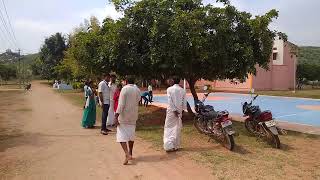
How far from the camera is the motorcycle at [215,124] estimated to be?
31.6 ft

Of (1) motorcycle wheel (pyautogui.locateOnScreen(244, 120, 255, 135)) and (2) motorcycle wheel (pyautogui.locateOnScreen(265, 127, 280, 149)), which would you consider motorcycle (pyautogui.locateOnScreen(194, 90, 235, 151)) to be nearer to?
(2) motorcycle wheel (pyautogui.locateOnScreen(265, 127, 280, 149))

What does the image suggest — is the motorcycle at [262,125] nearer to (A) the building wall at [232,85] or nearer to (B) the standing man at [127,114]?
(B) the standing man at [127,114]

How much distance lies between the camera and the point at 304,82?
5903 cm

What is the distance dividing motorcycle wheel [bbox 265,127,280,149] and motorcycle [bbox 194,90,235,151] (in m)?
1.01

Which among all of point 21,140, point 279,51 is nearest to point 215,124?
point 21,140

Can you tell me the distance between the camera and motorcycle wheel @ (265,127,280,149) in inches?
396

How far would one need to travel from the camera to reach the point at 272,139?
10.2m

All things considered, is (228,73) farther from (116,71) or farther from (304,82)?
(304,82)

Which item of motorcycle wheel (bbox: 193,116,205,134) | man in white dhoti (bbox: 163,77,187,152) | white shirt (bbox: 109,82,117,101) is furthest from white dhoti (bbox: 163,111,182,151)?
white shirt (bbox: 109,82,117,101)

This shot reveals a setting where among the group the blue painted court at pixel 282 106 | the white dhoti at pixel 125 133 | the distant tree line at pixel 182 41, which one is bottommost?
the blue painted court at pixel 282 106

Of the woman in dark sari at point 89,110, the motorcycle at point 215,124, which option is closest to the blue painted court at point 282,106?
the motorcycle at point 215,124

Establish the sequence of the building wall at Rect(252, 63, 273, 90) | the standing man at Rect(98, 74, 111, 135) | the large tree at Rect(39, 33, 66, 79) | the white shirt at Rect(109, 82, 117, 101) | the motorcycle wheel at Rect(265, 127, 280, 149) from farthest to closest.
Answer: the large tree at Rect(39, 33, 66, 79) → the building wall at Rect(252, 63, 273, 90) → the white shirt at Rect(109, 82, 117, 101) → the standing man at Rect(98, 74, 111, 135) → the motorcycle wheel at Rect(265, 127, 280, 149)

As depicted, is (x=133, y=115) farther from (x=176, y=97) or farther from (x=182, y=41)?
(x=182, y=41)

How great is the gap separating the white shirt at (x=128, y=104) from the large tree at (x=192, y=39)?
4.33m
